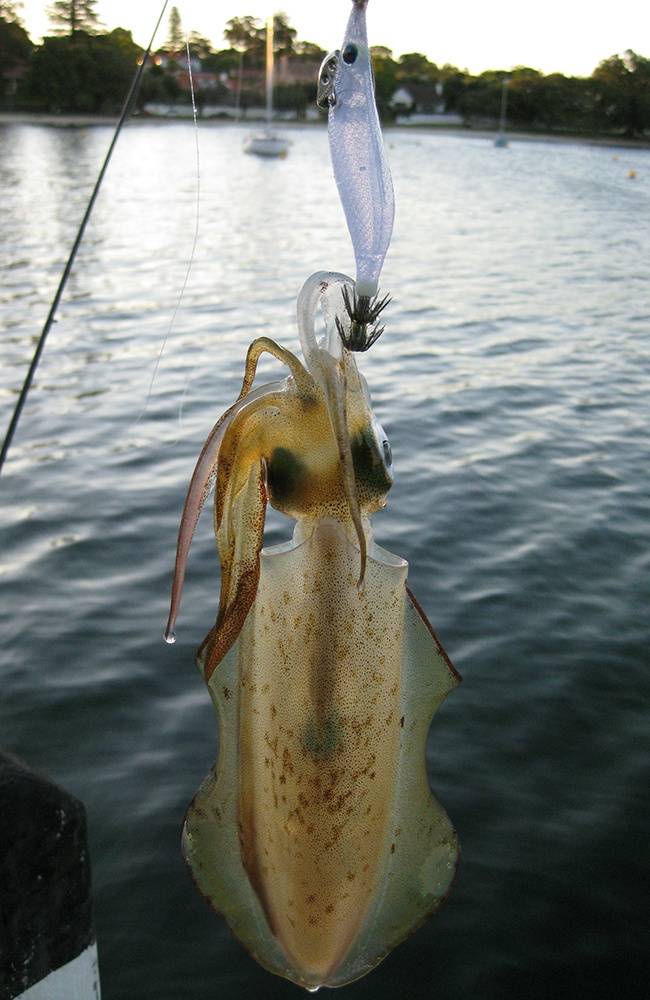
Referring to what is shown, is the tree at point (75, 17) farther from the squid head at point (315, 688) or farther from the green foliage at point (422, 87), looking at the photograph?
the squid head at point (315, 688)

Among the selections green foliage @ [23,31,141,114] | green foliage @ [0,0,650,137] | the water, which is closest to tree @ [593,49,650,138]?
green foliage @ [0,0,650,137]

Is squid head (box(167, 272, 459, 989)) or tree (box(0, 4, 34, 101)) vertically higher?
tree (box(0, 4, 34, 101))

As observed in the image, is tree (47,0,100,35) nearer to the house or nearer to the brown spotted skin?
the brown spotted skin

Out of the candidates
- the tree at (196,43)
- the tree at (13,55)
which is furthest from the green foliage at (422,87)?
the tree at (196,43)

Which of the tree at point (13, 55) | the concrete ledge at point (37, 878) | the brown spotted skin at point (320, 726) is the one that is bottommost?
the concrete ledge at point (37, 878)

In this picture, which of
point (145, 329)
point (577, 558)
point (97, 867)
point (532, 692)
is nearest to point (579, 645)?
point (532, 692)
